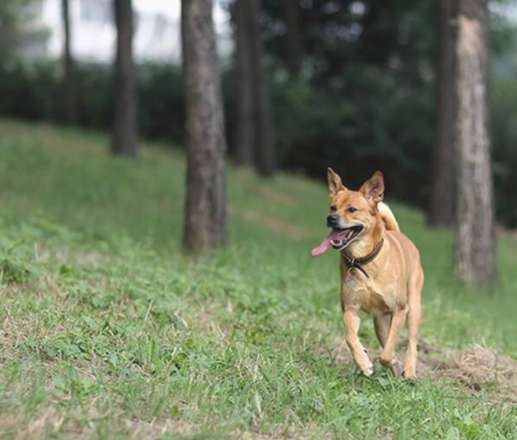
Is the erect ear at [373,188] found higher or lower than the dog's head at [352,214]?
higher

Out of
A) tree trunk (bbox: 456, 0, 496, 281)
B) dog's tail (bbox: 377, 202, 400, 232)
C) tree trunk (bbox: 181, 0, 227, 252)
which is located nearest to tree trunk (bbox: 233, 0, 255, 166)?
tree trunk (bbox: 456, 0, 496, 281)

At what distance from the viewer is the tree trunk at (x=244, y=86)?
2480 cm

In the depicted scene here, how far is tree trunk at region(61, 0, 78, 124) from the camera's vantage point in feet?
94.3

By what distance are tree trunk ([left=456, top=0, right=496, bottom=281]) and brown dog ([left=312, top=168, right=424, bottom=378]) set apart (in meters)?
7.06

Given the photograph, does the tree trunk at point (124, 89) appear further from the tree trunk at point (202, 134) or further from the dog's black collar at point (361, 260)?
the dog's black collar at point (361, 260)

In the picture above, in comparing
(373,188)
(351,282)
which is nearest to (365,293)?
(351,282)

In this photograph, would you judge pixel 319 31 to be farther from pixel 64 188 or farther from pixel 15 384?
pixel 15 384

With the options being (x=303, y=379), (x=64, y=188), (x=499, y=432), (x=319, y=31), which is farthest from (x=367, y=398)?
(x=319, y=31)

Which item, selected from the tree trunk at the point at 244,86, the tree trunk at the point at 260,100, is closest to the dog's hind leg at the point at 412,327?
the tree trunk at the point at 260,100

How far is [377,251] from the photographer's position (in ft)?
24.0

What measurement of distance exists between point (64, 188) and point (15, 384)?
13787 millimetres

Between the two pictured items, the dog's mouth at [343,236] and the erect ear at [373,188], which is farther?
the erect ear at [373,188]

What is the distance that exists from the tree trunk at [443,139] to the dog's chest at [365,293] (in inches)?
562

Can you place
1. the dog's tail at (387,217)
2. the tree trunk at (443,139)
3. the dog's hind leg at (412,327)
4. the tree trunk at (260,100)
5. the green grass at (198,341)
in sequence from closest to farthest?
the green grass at (198,341) < the dog's hind leg at (412,327) < the dog's tail at (387,217) < the tree trunk at (443,139) < the tree trunk at (260,100)
